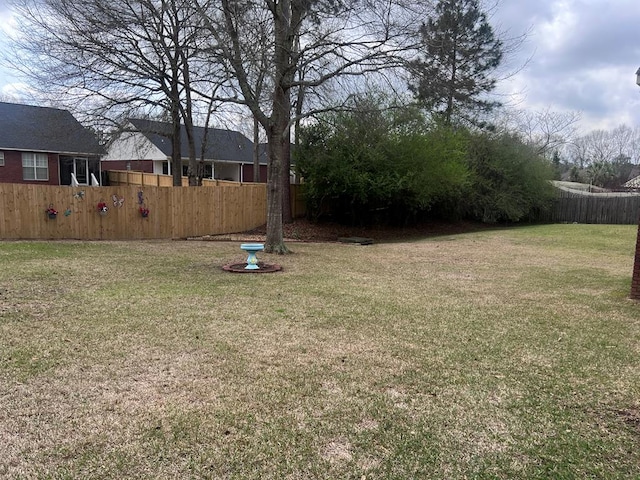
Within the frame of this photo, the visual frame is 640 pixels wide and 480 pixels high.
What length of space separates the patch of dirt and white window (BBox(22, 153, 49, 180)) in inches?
511

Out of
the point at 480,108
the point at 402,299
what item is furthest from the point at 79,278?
the point at 480,108

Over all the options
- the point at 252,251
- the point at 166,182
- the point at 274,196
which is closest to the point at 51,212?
the point at 274,196

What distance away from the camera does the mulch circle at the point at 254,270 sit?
7891 millimetres

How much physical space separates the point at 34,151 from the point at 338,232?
49.5 feet

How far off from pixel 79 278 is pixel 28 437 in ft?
15.5

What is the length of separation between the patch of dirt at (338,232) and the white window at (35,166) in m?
13.0

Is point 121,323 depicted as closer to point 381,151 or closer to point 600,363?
point 600,363

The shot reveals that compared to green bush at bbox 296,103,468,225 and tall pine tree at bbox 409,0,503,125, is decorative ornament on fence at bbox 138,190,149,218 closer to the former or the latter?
green bush at bbox 296,103,468,225

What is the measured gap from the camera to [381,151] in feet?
51.3

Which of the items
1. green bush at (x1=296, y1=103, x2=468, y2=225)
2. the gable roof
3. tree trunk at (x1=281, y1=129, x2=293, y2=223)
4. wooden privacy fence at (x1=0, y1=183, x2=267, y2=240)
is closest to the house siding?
the gable roof

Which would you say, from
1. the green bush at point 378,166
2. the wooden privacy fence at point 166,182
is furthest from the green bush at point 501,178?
the wooden privacy fence at point 166,182

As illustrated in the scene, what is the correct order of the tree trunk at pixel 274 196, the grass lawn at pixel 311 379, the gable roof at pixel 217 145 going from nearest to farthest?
the grass lawn at pixel 311 379, the tree trunk at pixel 274 196, the gable roof at pixel 217 145

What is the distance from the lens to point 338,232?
1694cm

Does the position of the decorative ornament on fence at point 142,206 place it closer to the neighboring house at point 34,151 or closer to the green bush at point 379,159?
the green bush at point 379,159
